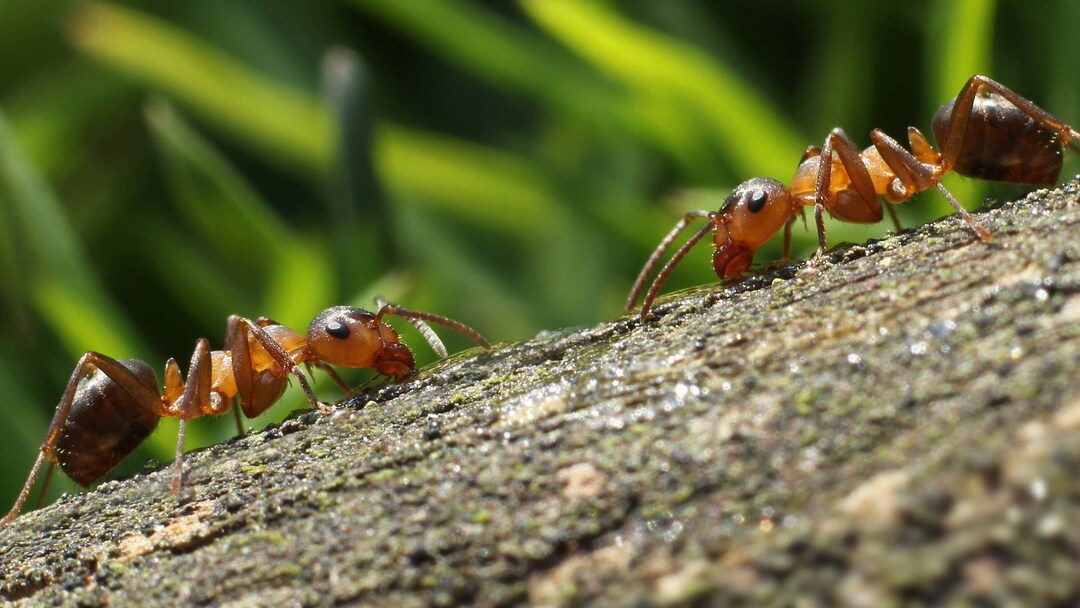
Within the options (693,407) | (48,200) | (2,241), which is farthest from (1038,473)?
(2,241)

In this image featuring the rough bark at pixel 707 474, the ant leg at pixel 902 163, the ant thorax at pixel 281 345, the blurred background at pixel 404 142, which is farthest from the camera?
the blurred background at pixel 404 142

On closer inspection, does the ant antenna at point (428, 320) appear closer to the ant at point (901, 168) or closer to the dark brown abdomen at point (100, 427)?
the ant at point (901, 168)

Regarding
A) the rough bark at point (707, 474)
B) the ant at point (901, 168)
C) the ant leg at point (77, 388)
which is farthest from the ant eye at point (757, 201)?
the ant leg at point (77, 388)

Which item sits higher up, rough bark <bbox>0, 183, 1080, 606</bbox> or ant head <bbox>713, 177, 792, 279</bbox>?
ant head <bbox>713, 177, 792, 279</bbox>

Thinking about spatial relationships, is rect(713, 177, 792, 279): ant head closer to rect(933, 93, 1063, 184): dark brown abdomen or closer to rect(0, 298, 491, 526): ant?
rect(933, 93, 1063, 184): dark brown abdomen

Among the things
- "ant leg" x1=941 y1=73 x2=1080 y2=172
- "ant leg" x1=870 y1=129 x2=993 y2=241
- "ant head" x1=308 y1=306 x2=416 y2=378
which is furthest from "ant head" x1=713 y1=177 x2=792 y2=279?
"ant head" x1=308 y1=306 x2=416 y2=378

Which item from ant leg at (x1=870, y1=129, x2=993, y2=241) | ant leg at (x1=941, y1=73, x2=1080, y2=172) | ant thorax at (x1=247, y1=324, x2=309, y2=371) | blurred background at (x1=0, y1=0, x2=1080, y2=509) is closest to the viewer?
ant leg at (x1=941, y1=73, x2=1080, y2=172)

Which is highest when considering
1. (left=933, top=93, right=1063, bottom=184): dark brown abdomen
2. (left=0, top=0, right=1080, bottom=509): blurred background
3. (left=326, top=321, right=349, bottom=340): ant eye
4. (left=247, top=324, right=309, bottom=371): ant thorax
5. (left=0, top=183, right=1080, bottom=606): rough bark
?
(left=0, top=0, right=1080, bottom=509): blurred background

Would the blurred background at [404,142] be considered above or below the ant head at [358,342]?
above

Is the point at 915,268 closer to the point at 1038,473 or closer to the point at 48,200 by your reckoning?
the point at 1038,473
